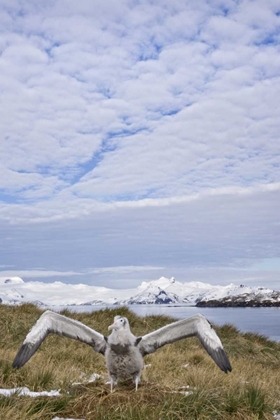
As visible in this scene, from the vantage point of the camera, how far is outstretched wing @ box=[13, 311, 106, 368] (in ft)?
22.2

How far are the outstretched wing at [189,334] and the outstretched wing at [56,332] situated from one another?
610 millimetres

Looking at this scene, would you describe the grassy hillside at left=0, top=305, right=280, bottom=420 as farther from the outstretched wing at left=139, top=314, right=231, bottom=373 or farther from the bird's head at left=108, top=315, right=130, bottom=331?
the bird's head at left=108, top=315, right=130, bottom=331

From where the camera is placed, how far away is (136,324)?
56.1ft

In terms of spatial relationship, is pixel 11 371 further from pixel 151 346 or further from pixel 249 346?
pixel 249 346

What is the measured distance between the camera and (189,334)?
7.05m

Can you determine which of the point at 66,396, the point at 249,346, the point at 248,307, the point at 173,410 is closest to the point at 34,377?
the point at 66,396

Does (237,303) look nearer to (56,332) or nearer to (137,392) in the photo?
(56,332)

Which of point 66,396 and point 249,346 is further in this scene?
point 249,346

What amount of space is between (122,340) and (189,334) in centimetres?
110

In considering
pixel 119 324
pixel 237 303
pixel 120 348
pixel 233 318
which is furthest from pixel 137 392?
pixel 237 303

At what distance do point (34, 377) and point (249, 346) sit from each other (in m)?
10.6

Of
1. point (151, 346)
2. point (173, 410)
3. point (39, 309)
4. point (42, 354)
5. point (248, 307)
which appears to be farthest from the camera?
point (248, 307)

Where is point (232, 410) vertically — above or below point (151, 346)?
below

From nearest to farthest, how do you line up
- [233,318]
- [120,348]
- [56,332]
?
[120,348] → [56,332] → [233,318]
